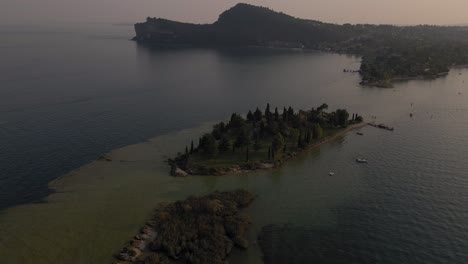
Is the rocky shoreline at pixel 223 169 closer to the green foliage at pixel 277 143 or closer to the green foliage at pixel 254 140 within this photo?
the green foliage at pixel 254 140

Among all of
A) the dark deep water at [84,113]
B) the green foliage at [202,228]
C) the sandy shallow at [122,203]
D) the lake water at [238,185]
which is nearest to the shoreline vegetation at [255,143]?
the sandy shallow at [122,203]

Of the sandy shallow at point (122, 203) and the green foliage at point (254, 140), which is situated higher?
the green foliage at point (254, 140)

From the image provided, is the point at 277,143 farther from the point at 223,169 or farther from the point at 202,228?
the point at 202,228

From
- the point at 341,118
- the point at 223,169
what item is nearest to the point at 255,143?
the point at 223,169

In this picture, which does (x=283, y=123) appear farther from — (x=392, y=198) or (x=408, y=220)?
(x=408, y=220)

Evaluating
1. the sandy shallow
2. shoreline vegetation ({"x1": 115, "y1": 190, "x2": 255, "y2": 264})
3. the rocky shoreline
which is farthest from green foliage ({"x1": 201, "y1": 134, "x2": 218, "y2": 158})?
shoreline vegetation ({"x1": 115, "y1": 190, "x2": 255, "y2": 264})

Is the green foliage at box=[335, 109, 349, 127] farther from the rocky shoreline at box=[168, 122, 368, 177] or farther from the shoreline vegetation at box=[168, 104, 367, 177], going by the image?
the rocky shoreline at box=[168, 122, 368, 177]

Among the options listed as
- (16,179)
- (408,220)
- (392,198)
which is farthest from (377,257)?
(16,179)
